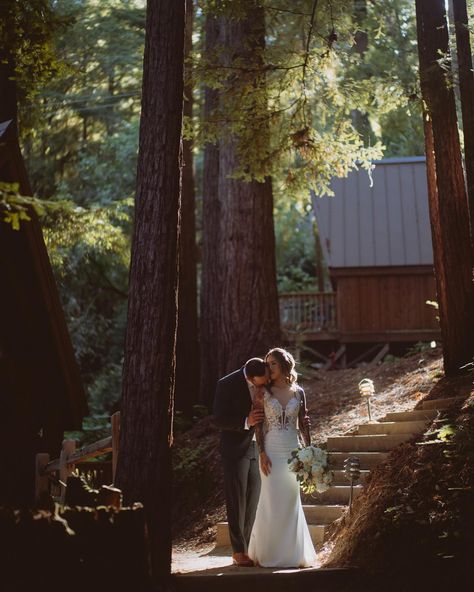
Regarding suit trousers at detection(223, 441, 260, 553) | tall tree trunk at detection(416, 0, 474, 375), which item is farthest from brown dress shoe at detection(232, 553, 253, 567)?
tall tree trunk at detection(416, 0, 474, 375)

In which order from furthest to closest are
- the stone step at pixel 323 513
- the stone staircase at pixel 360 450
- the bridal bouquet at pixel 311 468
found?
the stone staircase at pixel 360 450
the stone step at pixel 323 513
the bridal bouquet at pixel 311 468

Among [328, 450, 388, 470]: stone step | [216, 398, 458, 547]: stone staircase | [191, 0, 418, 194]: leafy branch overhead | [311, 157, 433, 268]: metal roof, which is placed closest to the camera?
[216, 398, 458, 547]: stone staircase

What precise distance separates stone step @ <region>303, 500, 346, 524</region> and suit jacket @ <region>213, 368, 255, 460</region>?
6.28ft

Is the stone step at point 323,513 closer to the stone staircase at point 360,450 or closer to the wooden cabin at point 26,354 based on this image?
the stone staircase at point 360,450

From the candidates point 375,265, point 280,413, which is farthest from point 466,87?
point 375,265

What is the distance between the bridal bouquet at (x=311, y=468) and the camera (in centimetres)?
877

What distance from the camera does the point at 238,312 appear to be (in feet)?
52.7

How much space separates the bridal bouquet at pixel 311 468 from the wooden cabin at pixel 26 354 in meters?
2.98

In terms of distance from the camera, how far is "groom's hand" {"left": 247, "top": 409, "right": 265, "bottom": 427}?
9.31 meters

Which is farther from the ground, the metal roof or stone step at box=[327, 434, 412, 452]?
the metal roof

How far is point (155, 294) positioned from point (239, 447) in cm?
232

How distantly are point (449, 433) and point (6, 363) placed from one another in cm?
478

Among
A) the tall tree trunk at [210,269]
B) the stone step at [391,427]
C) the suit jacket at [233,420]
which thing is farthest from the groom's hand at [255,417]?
the tall tree trunk at [210,269]

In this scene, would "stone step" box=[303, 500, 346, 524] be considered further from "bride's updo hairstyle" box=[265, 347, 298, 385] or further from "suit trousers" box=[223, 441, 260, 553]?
"bride's updo hairstyle" box=[265, 347, 298, 385]
